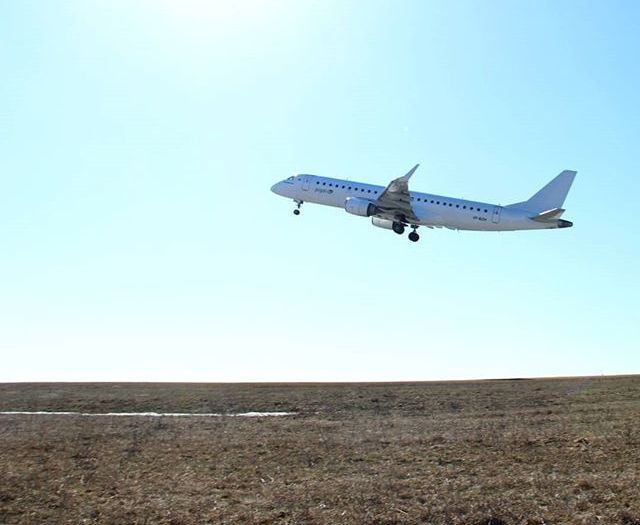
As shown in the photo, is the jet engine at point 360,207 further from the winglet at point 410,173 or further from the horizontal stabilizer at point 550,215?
the horizontal stabilizer at point 550,215

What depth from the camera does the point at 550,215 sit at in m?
54.2

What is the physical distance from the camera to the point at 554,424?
22.5 m

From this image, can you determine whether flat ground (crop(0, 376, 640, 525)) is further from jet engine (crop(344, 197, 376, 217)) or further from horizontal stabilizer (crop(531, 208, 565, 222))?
jet engine (crop(344, 197, 376, 217))

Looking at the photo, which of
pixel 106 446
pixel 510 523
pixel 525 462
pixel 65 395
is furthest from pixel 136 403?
pixel 510 523

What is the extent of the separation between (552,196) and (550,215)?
17.1 ft

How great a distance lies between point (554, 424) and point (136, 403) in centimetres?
2140

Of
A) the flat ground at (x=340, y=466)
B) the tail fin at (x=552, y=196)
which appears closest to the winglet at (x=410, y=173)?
the tail fin at (x=552, y=196)

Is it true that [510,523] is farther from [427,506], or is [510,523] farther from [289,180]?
[289,180]

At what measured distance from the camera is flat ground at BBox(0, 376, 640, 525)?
1338 centimetres

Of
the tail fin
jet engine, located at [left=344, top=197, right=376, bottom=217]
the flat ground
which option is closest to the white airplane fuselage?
the tail fin

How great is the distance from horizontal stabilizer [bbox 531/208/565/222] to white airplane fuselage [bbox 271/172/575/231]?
7 centimetres

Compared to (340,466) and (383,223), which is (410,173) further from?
(340,466)

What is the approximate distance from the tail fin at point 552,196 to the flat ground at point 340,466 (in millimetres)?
29456

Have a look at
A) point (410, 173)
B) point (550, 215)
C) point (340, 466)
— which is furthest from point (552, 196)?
point (340, 466)
